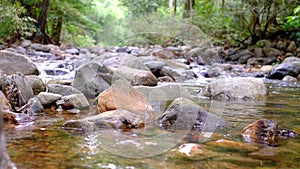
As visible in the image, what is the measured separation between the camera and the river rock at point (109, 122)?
7.17ft

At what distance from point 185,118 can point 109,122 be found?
51 cm

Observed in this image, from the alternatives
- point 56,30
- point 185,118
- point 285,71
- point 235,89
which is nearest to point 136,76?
point 235,89

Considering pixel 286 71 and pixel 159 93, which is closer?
pixel 159 93

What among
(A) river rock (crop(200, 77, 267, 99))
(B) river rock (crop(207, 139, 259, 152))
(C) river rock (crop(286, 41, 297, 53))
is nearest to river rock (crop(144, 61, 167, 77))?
(A) river rock (crop(200, 77, 267, 99))

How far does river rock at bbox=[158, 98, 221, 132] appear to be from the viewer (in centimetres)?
240

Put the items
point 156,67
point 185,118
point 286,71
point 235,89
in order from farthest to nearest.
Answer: point 286,71 → point 156,67 → point 235,89 → point 185,118

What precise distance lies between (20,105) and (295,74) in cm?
608

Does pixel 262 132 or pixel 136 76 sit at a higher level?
pixel 136 76

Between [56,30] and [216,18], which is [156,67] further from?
[56,30]

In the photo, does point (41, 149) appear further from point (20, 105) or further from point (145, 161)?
point (20, 105)

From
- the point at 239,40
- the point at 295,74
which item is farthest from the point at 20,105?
the point at 239,40

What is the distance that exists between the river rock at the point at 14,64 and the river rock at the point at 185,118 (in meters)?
2.72

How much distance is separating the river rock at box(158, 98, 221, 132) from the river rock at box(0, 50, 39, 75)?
2719mm

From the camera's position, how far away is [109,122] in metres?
2.31
